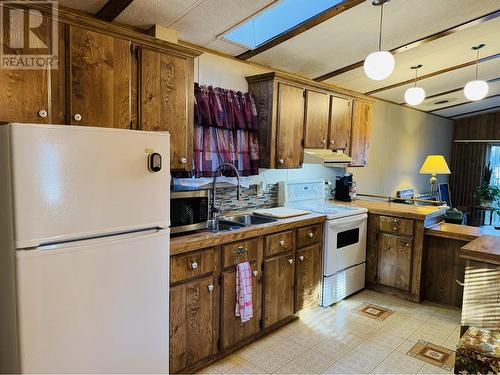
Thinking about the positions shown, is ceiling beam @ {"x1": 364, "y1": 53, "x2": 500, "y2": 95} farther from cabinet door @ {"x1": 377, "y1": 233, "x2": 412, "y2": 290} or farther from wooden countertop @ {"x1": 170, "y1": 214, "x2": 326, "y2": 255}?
wooden countertop @ {"x1": 170, "y1": 214, "x2": 326, "y2": 255}

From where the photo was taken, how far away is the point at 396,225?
11.8 ft

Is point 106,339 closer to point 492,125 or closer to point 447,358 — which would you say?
point 447,358

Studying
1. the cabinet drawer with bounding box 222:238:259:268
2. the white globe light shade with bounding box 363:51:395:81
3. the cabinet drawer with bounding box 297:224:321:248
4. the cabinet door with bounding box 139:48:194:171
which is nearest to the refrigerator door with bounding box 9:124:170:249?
the cabinet door with bounding box 139:48:194:171

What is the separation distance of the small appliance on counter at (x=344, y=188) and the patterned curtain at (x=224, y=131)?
155cm

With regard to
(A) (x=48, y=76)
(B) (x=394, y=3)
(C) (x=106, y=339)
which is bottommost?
(C) (x=106, y=339)

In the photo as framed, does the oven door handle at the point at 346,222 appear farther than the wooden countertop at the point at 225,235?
Yes

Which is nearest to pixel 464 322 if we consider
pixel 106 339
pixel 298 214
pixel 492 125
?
pixel 298 214

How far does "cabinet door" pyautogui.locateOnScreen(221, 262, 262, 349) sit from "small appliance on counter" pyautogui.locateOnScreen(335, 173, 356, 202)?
2045mm

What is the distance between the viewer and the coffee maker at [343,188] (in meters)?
4.27

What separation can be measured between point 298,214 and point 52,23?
226 centimetres

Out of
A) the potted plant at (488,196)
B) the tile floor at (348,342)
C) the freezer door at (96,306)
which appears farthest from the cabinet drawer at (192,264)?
the potted plant at (488,196)

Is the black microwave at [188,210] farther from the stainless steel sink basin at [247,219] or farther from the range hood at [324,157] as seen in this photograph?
the range hood at [324,157]

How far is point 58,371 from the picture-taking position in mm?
1562

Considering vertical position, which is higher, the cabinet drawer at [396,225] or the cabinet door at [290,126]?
the cabinet door at [290,126]
